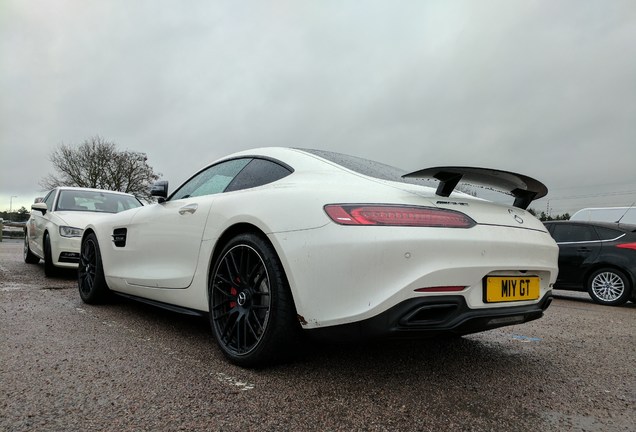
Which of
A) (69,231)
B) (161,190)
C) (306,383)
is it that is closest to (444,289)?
(306,383)

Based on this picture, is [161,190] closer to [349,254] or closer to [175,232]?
Result: [175,232]

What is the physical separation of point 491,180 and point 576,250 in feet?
19.1

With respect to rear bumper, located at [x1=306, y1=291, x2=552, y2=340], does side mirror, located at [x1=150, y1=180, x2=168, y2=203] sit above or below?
above

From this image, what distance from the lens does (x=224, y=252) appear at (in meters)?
2.77

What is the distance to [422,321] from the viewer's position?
6.83 feet

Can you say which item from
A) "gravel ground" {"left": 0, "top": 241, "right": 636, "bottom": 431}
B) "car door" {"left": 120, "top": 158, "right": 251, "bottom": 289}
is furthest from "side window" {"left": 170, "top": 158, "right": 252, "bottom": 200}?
"gravel ground" {"left": 0, "top": 241, "right": 636, "bottom": 431}

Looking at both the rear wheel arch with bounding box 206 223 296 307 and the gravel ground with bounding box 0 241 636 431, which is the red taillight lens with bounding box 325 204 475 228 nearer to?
the rear wheel arch with bounding box 206 223 296 307

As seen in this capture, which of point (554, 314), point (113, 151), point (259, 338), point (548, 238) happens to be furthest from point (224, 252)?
point (113, 151)

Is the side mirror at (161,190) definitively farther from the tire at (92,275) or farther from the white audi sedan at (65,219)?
the white audi sedan at (65,219)

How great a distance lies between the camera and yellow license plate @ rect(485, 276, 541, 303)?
227 centimetres

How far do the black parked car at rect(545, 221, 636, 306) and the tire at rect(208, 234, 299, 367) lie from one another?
21.7 feet

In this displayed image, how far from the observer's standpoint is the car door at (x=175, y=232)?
3.14m

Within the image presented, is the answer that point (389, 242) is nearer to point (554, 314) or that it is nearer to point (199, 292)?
point (199, 292)

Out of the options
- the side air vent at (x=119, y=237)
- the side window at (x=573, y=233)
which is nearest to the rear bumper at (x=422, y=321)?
the side air vent at (x=119, y=237)
